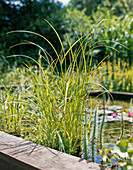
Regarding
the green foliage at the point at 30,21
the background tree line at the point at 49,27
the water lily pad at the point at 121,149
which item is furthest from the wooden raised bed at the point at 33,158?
the green foliage at the point at 30,21

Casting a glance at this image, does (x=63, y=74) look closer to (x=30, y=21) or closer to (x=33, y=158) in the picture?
(x=33, y=158)

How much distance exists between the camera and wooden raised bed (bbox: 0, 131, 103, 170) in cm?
116

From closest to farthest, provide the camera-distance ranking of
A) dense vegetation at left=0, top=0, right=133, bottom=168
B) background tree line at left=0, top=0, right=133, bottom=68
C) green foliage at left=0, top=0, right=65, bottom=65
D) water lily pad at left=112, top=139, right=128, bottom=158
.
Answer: water lily pad at left=112, top=139, right=128, bottom=158, dense vegetation at left=0, top=0, right=133, bottom=168, background tree line at left=0, top=0, right=133, bottom=68, green foliage at left=0, top=0, right=65, bottom=65

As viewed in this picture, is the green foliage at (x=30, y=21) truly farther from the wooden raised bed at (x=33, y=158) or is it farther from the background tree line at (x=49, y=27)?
the wooden raised bed at (x=33, y=158)

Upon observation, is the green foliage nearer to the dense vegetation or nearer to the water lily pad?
the dense vegetation

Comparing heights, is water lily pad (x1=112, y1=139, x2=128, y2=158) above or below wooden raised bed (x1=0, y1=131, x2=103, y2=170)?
above

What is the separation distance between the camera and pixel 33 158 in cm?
126

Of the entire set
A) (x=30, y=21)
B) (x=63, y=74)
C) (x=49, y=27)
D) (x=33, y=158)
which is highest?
(x=30, y=21)

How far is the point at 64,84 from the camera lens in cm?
167

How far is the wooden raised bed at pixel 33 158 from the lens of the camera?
3.81ft

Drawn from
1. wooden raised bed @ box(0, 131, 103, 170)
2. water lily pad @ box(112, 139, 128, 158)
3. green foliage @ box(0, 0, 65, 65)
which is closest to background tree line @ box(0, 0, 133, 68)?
green foliage @ box(0, 0, 65, 65)

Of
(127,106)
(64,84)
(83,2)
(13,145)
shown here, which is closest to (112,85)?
(127,106)

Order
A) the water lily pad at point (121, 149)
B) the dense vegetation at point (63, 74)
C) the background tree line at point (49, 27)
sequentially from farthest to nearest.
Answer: the background tree line at point (49, 27) → the dense vegetation at point (63, 74) → the water lily pad at point (121, 149)

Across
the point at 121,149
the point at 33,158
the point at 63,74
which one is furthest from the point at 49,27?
the point at 121,149
